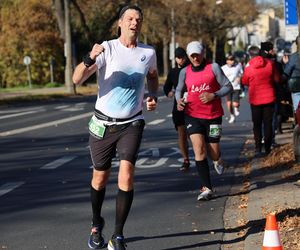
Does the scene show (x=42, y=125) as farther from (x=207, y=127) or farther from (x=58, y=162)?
(x=207, y=127)

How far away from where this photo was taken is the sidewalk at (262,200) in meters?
6.25

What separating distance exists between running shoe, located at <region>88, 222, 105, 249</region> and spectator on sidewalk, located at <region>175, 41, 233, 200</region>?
→ 7.64ft

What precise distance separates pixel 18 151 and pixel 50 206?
18.9ft

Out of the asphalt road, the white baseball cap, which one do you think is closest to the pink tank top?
the white baseball cap

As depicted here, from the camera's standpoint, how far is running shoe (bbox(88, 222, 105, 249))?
6.14 metres

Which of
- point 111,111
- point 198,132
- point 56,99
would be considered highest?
point 111,111

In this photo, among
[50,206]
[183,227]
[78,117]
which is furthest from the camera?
[78,117]

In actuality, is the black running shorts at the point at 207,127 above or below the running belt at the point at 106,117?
below

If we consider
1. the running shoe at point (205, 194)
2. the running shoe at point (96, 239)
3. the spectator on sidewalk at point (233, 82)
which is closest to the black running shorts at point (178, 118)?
the running shoe at point (205, 194)

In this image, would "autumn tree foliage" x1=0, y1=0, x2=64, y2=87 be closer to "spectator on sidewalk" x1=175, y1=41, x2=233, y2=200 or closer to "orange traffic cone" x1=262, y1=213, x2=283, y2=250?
"spectator on sidewalk" x1=175, y1=41, x2=233, y2=200

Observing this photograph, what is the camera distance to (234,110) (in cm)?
2017

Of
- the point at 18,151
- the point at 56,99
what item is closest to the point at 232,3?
the point at 56,99

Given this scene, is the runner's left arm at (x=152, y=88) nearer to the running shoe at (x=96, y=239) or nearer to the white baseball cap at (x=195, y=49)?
the running shoe at (x=96, y=239)

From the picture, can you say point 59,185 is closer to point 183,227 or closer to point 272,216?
point 183,227
